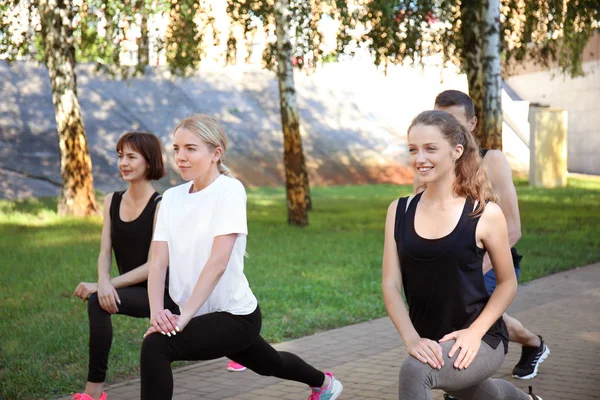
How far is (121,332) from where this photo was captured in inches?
326

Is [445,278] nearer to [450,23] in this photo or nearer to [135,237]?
[135,237]

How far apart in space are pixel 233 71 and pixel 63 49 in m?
15.4

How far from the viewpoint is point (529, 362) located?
243 inches

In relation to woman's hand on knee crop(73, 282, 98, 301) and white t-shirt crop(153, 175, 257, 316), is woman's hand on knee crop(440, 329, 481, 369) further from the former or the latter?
woman's hand on knee crop(73, 282, 98, 301)

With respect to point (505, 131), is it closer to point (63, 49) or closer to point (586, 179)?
point (586, 179)

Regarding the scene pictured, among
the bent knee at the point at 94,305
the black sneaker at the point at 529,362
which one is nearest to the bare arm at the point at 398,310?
the bent knee at the point at 94,305

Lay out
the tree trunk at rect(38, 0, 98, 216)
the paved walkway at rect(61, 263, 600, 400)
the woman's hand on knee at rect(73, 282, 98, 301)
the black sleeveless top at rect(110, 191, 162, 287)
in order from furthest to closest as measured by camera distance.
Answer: the tree trunk at rect(38, 0, 98, 216)
the paved walkway at rect(61, 263, 600, 400)
the black sleeveless top at rect(110, 191, 162, 287)
the woman's hand on knee at rect(73, 282, 98, 301)

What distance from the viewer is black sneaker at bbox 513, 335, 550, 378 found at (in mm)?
6168

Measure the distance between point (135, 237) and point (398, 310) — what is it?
84.6 inches

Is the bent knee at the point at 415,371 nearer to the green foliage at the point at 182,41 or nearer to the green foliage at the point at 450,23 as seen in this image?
the green foliage at the point at 450,23

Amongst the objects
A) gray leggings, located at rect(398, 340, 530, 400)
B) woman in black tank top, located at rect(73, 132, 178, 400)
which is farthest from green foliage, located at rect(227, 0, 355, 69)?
gray leggings, located at rect(398, 340, 530, 400)

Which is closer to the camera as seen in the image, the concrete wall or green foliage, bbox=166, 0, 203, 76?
green foliage, bbox=166, 0, 203, 76

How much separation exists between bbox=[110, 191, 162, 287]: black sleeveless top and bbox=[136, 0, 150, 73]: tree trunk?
42.5ft

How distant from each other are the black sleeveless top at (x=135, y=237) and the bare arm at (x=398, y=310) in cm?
Result: 195
